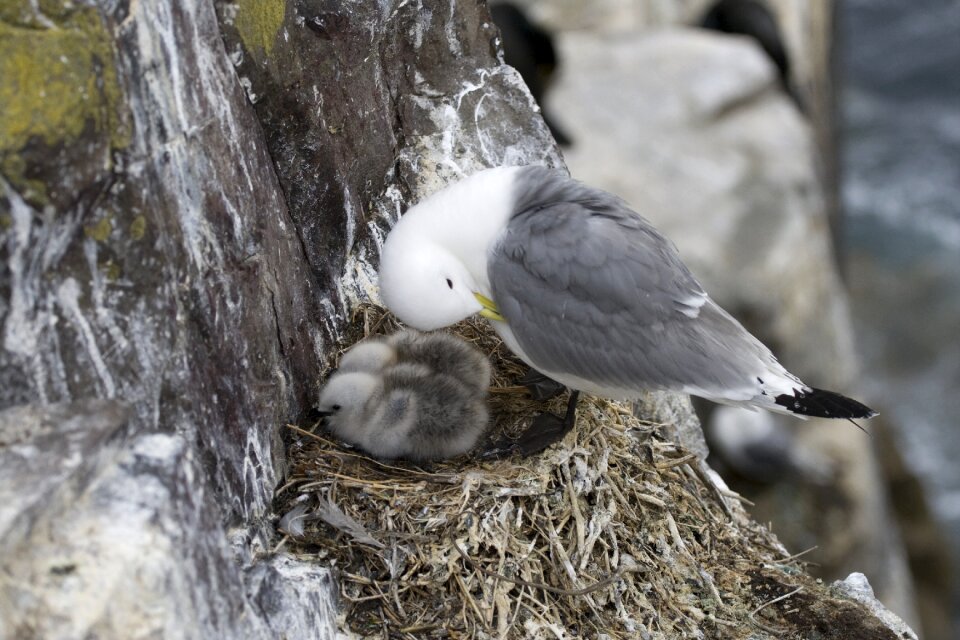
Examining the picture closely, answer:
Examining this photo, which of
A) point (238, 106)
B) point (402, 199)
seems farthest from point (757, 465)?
point (238, 106)

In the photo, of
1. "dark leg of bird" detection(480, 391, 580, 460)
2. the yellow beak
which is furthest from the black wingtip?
the yellow beak

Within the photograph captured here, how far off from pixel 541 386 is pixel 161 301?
1745 mm

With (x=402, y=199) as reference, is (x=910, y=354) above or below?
below

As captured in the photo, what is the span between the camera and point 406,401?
11.6 feet

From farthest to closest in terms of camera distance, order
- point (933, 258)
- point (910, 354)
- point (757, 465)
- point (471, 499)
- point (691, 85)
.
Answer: point (933, 258), point (910, 354), point (691, 85), point (757, 465), point (471, 499)

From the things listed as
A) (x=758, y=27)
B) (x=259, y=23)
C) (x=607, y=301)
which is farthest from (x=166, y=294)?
(x=758, y=27)

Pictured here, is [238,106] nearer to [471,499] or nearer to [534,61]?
[471,499]

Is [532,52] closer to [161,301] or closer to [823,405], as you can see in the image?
[823,405]

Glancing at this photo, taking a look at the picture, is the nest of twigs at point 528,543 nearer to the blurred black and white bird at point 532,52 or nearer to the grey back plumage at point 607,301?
the grey back plumage at point 607,301

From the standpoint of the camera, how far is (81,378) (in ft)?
7.91

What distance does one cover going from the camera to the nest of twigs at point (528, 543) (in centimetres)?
308

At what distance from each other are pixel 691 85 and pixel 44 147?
7.84 m

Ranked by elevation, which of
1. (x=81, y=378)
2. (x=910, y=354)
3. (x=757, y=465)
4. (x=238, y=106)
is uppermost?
(x=238, y=106)

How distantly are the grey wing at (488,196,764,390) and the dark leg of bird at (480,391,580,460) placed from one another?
0.72ft
